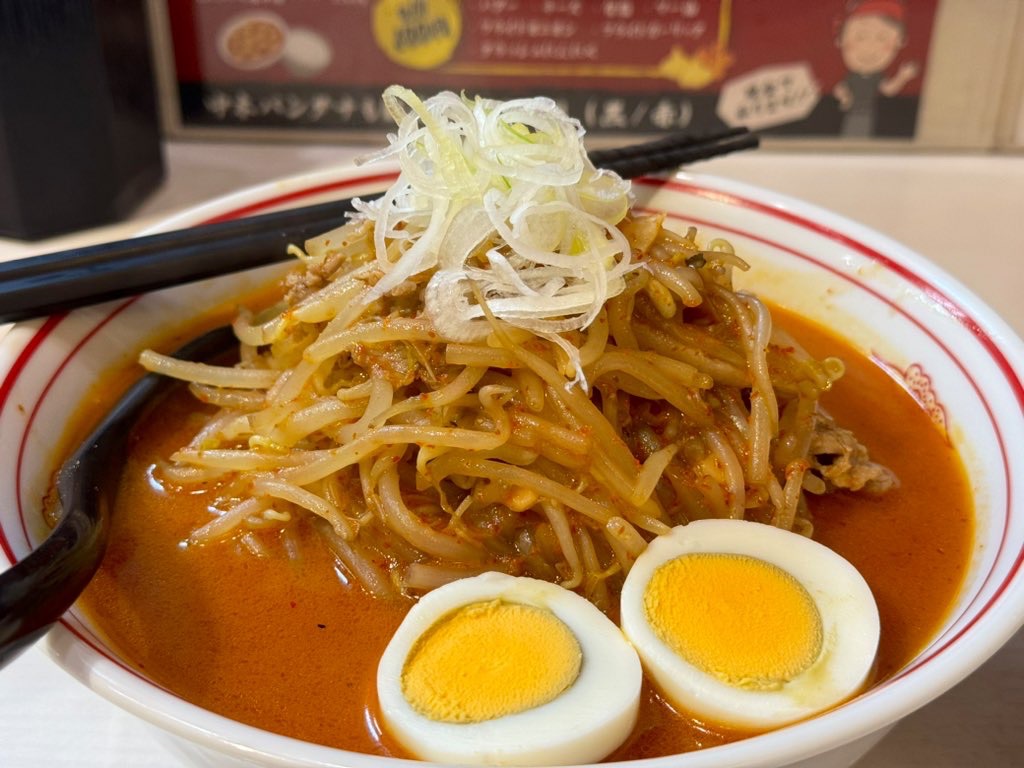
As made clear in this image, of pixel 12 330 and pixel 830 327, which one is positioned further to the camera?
pixel 830 327

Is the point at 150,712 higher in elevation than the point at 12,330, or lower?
lower

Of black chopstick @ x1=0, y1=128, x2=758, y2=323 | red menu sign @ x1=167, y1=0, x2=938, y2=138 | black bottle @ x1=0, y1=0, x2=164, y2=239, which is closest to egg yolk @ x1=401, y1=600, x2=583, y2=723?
black chopstick @ x1=0, y1=128, x2=758, y2=323

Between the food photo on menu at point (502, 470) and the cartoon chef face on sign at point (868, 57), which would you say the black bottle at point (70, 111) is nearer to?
the food photo on menu at point (502, 470)

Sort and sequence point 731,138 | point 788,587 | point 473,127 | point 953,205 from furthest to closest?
point 953,205
point 731,138
point 473,127
point 788,587

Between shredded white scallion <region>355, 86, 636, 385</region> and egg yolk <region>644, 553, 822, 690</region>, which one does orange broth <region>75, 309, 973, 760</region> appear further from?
shredded white scallion <region>355, 86, 636, 385</region>

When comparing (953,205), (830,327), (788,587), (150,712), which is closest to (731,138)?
(830,327)

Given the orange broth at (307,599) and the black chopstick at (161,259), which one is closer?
the orange broth at (307,599)

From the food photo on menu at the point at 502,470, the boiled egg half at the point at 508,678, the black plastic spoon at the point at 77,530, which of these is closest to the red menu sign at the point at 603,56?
the food photo on menu at the point at 502,470

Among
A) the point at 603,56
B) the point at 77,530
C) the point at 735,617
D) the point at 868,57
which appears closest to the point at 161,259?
the point at 77,530

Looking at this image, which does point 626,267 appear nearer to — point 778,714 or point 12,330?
point 778,714
